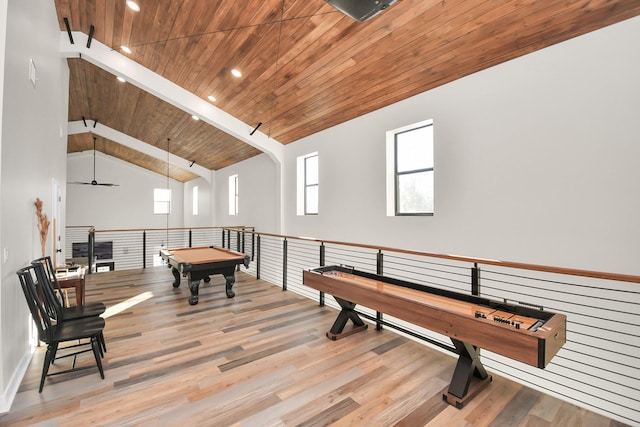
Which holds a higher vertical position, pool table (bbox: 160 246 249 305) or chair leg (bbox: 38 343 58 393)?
pool table (bbox: 160 246 249 305)

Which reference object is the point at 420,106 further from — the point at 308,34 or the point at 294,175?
the point at 294,175

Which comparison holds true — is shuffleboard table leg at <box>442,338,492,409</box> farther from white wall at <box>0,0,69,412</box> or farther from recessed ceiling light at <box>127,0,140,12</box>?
recessed ceiling light at <box>127,0,140,12</box>

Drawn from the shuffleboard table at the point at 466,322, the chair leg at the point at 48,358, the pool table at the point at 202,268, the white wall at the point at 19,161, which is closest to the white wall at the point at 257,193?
the pool table at the point at 202,268

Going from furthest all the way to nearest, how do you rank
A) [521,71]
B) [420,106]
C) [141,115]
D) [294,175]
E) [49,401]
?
[141,115] → [294,175] → [420,106] → [521,71] → [49,401]

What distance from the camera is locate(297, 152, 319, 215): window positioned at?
6.51 metres

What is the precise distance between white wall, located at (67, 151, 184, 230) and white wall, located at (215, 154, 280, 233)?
486 cm

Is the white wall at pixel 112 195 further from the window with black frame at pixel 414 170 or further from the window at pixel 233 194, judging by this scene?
the window with black frame at pixel 414 170

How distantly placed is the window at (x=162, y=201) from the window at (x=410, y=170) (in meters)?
11.7

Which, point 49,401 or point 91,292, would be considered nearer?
point 49,401

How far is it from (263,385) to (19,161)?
276 cm

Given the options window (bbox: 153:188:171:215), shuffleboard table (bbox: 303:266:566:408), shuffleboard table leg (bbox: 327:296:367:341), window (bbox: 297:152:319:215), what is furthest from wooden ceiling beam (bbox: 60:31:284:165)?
window (bbox: 153:188:171:215)

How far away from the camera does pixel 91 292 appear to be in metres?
4.94

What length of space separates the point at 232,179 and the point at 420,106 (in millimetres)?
7448

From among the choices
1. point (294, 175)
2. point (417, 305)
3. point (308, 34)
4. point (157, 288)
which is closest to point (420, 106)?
point (308, 34)
